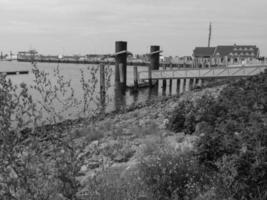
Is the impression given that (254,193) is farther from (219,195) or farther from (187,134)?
(187,134)

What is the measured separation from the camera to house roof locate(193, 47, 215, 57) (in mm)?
87975

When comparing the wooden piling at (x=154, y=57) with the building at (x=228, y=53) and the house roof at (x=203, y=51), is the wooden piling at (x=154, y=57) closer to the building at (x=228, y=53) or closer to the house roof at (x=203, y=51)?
the building at (x=228, y=53)

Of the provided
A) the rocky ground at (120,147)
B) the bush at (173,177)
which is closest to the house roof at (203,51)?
the rocky ground at (120,147)

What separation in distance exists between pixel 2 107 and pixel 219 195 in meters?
2.36

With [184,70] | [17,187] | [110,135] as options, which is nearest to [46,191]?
[17,187]

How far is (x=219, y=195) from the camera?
3.58 metres

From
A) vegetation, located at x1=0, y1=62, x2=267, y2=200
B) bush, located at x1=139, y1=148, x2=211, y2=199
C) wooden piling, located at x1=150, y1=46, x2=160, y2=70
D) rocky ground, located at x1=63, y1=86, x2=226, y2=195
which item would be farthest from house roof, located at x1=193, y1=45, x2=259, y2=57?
bush, located at x1=139, y1=148, x2=211, y2=199

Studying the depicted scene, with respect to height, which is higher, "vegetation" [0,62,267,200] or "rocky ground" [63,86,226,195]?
"vegetation" [0,62,267,200]

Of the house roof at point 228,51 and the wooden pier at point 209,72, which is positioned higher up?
the house roof at point 228,51

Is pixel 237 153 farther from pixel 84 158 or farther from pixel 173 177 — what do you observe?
pixel 84 158

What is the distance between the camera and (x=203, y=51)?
89.9m

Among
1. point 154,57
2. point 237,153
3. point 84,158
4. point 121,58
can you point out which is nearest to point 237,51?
point 154,57

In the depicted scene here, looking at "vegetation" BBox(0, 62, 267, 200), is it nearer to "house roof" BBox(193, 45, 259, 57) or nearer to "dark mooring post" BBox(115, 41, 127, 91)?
"dark mooring post" BBox(115, 41, 127, 91)

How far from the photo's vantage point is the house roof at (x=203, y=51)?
3464 inches
